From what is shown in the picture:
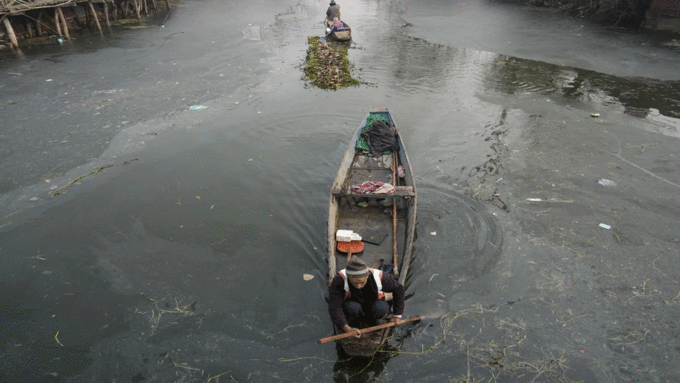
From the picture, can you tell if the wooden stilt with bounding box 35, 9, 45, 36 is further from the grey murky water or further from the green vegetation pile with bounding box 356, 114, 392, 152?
the green vegetation pile with bounding box 356, 114, 392, 152

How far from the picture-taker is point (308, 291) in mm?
6027

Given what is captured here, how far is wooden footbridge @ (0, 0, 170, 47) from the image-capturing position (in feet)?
59.3

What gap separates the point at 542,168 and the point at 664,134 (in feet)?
14.4

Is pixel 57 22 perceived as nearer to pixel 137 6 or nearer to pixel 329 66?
pixel 137 6

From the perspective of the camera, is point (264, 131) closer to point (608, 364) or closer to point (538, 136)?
point (538, 136)

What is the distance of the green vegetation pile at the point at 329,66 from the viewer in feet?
49.2

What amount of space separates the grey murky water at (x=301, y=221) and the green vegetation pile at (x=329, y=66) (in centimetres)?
80

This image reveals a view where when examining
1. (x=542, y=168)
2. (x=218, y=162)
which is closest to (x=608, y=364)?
(x=542, y=168)

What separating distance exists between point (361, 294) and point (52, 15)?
2561cm

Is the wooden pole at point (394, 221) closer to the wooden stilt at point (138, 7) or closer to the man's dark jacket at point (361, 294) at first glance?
the man's dark jacket at point (361, 294)

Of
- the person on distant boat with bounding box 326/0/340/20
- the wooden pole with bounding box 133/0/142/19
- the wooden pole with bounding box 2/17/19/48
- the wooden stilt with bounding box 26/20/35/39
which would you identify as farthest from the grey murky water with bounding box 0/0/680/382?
the wooden pole with bounding box 133/0/142/19

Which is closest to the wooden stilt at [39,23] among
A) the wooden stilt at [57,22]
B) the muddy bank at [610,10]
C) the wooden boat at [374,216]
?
the wooden stilt at [57,22]

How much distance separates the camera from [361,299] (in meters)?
4.86

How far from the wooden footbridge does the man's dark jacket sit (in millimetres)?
21481
